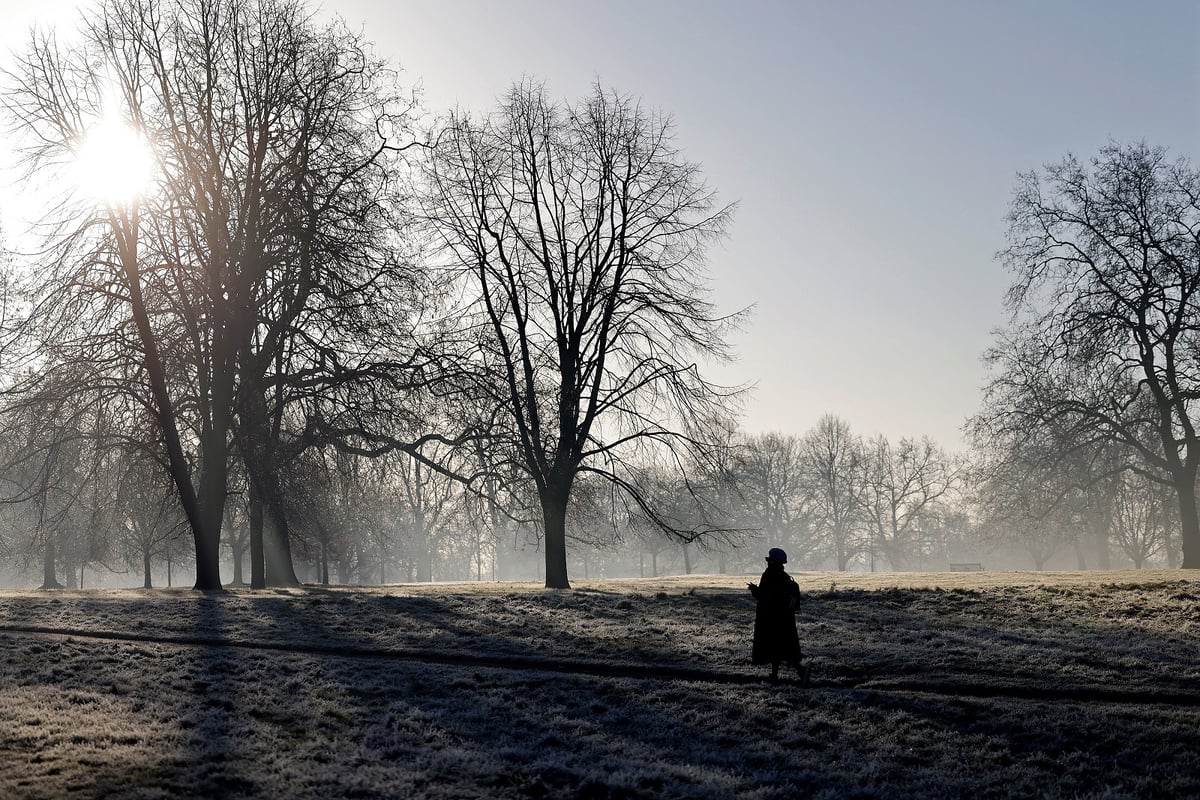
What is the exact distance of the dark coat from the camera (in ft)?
46.9

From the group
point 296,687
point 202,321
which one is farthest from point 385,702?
point 202,321

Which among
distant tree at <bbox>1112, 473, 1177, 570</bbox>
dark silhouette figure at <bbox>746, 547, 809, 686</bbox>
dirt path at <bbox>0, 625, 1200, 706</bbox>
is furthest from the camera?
distant tree at <bbox>1112, 473, 1177, 570</bbox>

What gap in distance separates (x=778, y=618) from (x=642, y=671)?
8.22 feet

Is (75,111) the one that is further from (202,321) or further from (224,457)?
(224,457)

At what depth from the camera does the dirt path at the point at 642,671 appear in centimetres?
1304

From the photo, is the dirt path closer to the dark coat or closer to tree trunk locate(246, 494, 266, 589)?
the dark coat

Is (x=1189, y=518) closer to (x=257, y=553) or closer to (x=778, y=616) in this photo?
(x=778, y=616)

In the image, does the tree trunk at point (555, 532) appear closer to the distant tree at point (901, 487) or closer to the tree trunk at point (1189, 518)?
the tree trunk at point (1189, 518)

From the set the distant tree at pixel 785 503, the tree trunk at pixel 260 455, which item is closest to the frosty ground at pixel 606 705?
the tree trunk at pixel 260 455

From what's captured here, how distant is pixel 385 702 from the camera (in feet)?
44.8

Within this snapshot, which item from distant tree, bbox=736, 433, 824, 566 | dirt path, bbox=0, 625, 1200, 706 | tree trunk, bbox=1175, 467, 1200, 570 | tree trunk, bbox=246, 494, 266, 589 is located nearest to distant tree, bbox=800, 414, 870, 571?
distant tree, bbox=736, 433, 824, 566

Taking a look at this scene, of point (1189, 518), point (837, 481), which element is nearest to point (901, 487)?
point (837, 481)

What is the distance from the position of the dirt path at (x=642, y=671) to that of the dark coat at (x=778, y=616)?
451mm

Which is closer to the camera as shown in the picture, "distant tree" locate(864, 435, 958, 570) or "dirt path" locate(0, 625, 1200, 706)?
"dirt path" locate(0, 625, 1200, 706)
